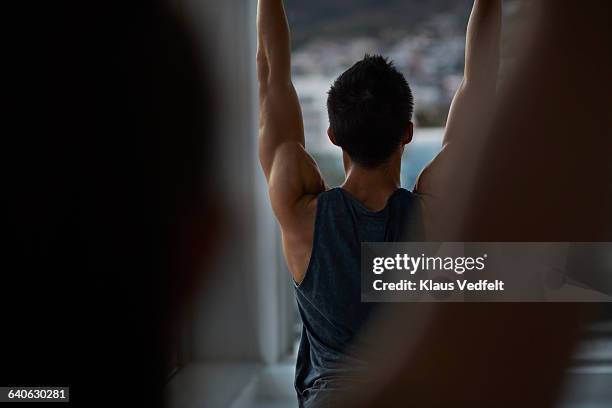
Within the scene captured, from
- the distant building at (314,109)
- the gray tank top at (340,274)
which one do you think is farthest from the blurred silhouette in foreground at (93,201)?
the gray tank top at (340,274)

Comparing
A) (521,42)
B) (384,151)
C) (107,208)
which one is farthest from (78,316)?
(521,42)

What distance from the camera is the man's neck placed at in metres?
0.95

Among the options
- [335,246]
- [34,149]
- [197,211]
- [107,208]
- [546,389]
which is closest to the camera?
[335,246]

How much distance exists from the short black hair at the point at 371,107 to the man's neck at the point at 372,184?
2 cm

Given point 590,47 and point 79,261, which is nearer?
point 79,261

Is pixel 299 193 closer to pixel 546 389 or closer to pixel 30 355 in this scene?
pixel 30 355

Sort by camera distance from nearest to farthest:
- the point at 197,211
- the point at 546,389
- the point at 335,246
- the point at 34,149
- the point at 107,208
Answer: the point at 335,246 → the point at 34,149 → the point at 107,208 → the point at 546,389 → the point at 197,211

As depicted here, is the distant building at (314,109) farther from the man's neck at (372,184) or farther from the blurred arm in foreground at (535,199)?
the man's neck at (372,184)

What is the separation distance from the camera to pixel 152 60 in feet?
4.70

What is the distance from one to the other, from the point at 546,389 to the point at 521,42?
76 cm

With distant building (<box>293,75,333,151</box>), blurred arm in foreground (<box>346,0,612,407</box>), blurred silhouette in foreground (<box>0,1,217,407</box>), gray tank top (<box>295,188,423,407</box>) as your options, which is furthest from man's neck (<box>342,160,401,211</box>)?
distant building (<box>293,75,333,151</box>)

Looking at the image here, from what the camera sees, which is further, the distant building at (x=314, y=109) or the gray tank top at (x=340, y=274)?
the distant building at (x=314, y=109)

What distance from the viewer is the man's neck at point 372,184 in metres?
0.95

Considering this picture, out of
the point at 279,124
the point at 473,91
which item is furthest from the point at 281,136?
the point at 473,91
